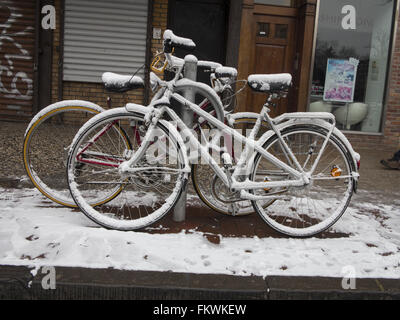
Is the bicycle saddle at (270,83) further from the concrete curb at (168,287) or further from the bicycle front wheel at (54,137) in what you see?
the concrete curb at (168,287)

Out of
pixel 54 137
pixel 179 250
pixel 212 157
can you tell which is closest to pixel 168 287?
pixel 179 250

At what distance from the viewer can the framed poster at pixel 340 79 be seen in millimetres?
8656

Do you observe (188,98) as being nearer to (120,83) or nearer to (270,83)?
(120,83)

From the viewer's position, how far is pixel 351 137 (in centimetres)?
873

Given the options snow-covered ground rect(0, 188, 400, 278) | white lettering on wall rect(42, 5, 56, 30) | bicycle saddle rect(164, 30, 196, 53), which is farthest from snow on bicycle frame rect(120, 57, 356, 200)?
white lettering on wall rect(42, 5, 56, 30)

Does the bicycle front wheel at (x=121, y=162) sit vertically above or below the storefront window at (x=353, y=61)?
below

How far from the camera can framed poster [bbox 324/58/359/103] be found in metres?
8.66

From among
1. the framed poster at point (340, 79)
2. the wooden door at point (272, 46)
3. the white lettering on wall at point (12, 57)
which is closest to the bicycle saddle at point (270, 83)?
the wooden door at point (272, 46)

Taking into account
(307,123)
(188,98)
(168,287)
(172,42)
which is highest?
(172,42)

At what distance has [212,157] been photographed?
3205 millimetres

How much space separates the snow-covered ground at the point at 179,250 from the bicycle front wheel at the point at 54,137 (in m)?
Answer: 0.19

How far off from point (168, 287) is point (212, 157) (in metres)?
1.13

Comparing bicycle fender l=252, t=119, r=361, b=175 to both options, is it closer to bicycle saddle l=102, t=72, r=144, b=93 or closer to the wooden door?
bicycle saddle l=102, t=72, r=144, b=93
